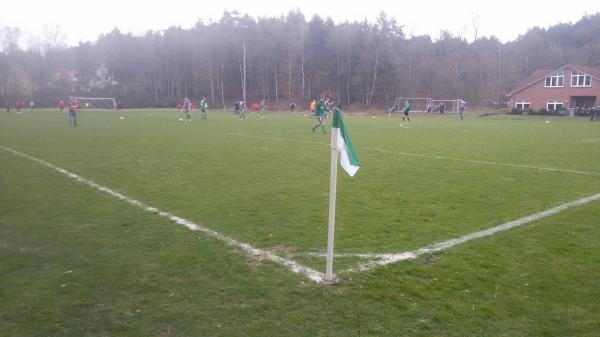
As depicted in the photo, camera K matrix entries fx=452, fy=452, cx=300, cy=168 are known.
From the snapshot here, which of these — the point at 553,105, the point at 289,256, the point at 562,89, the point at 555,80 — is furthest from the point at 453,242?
the point at 555,80

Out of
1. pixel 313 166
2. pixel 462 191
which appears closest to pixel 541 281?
pixel 462 191

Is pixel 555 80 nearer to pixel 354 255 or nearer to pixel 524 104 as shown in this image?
pixel 524 104

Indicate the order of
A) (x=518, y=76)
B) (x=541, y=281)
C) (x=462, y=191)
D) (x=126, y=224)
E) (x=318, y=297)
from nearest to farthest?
(x=318, y=297), (x=541, y=281), (x=126, y=224), (x=462, y=191), (x=518, y=76)

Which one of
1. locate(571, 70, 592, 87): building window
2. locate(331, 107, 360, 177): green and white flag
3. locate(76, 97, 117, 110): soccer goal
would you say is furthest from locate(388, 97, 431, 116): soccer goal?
locate(331, 107, 360, 177): green and white flag

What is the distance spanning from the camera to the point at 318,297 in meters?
4.28

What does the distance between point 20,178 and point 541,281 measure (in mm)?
10630

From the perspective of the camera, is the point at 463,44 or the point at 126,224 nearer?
the point at 126,224

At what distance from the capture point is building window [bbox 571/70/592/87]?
5893 cm

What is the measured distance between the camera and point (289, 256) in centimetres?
536

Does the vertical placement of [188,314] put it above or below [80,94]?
below

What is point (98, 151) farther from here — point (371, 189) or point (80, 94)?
point (80, 94)

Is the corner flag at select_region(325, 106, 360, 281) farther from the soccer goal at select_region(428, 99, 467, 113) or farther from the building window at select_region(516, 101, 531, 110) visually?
the building window at select_region(516, 101, 531, 110)

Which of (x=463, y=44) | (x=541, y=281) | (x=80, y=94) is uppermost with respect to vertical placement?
(x=463, y=44)

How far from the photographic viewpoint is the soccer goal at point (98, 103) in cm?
7212
